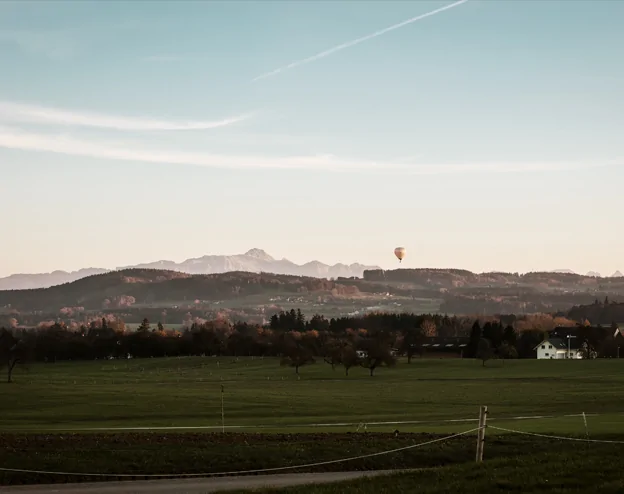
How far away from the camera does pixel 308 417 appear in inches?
2108

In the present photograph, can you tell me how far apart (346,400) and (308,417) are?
A: 16780 mm

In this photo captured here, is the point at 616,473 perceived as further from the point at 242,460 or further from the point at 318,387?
the point at 318,387

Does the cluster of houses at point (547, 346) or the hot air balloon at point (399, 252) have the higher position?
the hot air balloon at point (399, 252)

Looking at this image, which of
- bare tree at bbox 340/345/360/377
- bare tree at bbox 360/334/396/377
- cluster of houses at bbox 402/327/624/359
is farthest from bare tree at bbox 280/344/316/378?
cluster of houses at bbox 402/327/624/359

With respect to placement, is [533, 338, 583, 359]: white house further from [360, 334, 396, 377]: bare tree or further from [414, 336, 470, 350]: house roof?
[360, 334, 396, 377]: bare tree

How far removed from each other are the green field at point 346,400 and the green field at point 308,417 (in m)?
0.13

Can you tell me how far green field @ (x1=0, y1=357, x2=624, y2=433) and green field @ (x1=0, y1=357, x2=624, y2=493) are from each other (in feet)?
0.43

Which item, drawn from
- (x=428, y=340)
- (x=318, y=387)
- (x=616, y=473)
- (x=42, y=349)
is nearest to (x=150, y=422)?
(x=616, y=473)

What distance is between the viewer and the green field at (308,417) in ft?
86.5

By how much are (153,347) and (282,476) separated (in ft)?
519

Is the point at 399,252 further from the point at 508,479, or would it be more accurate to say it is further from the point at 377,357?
the point at 508,479

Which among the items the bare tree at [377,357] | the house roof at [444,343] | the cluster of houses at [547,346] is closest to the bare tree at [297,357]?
the bare tree at [377,357]

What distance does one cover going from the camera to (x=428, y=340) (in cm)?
18588

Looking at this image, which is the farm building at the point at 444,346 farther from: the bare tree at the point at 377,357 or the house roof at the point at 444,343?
the bare tree at the point at 377,357
